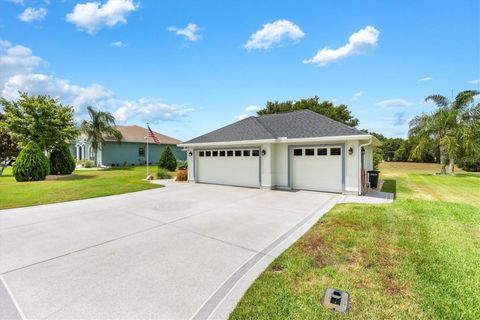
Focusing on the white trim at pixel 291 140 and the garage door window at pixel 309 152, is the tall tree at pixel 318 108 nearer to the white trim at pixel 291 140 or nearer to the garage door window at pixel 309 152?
the garage door window at pixel 309 152

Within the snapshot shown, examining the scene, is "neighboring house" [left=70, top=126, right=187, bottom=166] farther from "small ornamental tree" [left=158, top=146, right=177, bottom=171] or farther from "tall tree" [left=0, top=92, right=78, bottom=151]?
"tall tree" [left=0, top=92, right=78, bottom=151]

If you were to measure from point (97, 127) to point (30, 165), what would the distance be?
37.5 feet

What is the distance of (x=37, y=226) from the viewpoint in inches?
240

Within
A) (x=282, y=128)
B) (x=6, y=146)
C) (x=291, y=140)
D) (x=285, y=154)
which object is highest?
(x=282, y=128)

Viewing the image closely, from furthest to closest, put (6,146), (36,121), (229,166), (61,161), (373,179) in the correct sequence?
1. (6,146)
2. (61,161)
3. (36,121)
4. (229,166)
5. (373,179)

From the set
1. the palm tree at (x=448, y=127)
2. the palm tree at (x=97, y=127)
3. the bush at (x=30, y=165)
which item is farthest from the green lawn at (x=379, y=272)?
the palm tree at (x=97, y=127)

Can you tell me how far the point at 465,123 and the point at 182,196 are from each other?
78.9ft

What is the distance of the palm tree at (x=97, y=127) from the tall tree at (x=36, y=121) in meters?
7.50

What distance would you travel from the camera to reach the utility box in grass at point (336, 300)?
2643 millimetres

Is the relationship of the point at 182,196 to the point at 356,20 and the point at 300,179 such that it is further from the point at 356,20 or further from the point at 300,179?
the point at 356,20

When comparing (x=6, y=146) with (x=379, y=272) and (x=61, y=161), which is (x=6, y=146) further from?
(x=379, y=272)

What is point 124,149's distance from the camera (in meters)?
29.4

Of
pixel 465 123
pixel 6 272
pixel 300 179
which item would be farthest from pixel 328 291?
pixel 465 123

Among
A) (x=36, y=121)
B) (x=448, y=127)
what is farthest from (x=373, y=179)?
(x=36, y=121)
